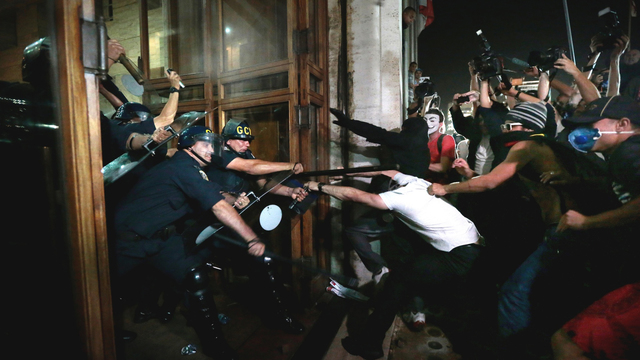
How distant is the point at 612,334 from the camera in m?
1.55

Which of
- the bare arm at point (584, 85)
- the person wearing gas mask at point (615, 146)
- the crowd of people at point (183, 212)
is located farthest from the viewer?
the bare arm at point (584, 85)

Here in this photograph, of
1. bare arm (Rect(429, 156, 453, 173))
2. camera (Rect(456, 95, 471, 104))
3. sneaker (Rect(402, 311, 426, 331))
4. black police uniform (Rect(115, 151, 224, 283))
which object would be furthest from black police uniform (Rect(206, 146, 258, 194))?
camera (Rect(456, 95, 471, 104))

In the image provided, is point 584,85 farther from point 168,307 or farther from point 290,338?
point 168,307

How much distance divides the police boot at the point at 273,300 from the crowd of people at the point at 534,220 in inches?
28.4

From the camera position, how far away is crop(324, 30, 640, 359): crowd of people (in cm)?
199

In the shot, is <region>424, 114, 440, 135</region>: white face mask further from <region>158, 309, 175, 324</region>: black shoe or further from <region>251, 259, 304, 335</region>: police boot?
<region>158, 309, 175, 324</region>: black shoe

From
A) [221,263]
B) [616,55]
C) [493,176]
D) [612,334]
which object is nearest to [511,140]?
[493,176]

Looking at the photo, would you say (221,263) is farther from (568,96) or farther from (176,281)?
(568,96)

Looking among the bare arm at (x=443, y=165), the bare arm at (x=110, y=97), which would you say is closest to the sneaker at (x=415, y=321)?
the bare arm at (x=443, y=165)

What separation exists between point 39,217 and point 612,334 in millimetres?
3217

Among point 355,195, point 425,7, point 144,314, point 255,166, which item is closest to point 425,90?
point 355,195

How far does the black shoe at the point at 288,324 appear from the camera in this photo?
318 centimetres

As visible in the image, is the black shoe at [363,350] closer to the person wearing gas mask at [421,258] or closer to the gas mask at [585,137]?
the person wearing gas mask at [421,258]

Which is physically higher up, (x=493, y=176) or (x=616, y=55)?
(x=616, y=55)
